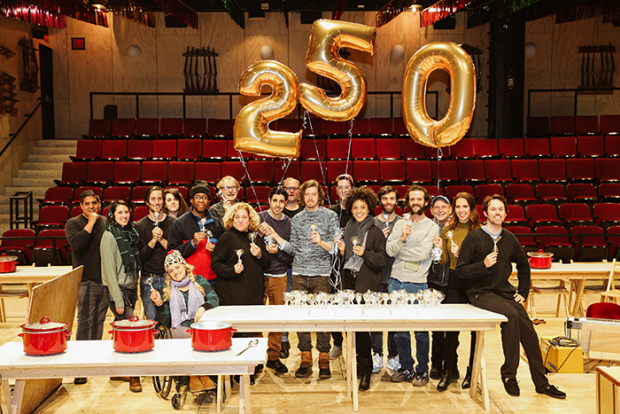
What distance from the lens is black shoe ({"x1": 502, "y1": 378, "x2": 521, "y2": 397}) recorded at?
143 inches

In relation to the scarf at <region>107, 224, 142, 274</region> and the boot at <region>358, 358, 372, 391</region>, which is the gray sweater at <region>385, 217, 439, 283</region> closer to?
the boot at <region>358, 358, 372, 391</region>

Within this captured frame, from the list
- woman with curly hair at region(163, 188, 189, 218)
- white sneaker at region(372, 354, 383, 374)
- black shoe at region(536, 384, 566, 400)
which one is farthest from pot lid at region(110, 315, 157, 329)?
black shoe at region(536, 384, 566, 400)

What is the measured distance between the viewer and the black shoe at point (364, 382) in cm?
381

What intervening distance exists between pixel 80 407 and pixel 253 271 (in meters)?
1.45

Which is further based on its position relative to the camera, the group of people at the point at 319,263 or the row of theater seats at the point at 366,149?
the row of theater seats at the point at 366,149

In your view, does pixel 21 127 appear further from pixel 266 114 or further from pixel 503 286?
pixel 503 286

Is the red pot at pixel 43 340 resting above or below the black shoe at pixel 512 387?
above

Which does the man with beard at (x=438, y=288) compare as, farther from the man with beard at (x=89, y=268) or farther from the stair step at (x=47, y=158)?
the stair step at (x=47, y=158)

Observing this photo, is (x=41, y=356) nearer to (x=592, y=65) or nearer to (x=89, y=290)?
(x=89, y=290)

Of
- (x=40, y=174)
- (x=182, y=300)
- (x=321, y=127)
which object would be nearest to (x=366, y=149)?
(x=321, y=127)

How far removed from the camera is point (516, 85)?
10.3 metres

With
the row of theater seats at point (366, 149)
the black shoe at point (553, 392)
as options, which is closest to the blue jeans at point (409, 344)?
the black shoe at point (553, 392)

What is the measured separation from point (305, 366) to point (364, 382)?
49 centimetres

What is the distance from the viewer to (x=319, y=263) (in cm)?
406
